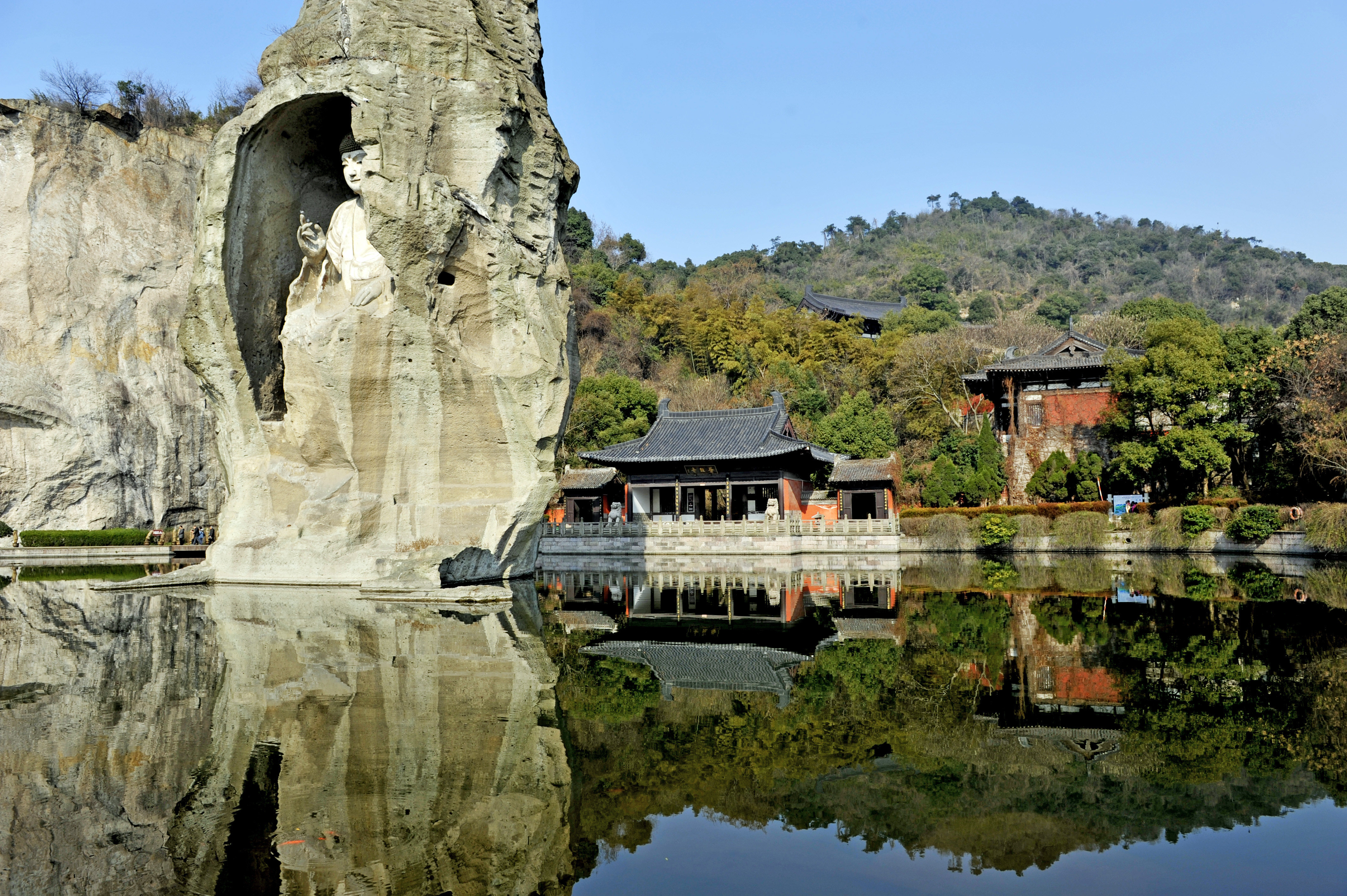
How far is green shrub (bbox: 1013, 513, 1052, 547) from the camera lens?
26.4m

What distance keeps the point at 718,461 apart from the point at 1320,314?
1918 cm

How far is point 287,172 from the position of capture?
49.0 feet

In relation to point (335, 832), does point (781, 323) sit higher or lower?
higher

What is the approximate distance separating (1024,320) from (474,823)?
172ft

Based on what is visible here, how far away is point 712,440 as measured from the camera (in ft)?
95.1

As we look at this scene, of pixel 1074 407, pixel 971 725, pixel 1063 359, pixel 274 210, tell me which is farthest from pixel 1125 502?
pixel 971 725

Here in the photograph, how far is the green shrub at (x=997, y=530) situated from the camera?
26.2 meters

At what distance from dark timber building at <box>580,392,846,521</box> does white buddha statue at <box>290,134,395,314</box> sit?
1455 centimetres

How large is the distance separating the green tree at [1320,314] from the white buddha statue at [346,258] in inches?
1027

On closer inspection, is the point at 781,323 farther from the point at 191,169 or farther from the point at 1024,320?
the point at 191,169

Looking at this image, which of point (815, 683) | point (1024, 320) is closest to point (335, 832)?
point (815, 683)

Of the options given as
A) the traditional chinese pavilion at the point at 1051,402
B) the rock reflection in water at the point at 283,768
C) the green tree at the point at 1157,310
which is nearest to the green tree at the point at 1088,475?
the traditional chinese pavilion at the point at 1051,402

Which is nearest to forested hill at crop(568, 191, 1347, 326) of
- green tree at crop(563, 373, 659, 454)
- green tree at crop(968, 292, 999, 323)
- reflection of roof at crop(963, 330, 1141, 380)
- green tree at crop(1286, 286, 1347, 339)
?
green tree at crop(968, 292, 999, 323)

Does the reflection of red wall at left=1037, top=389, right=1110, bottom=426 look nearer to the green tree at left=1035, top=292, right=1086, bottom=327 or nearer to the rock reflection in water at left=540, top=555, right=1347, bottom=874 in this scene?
the rock reflection in water at left=540, top=555, right=1347, bottom=874
